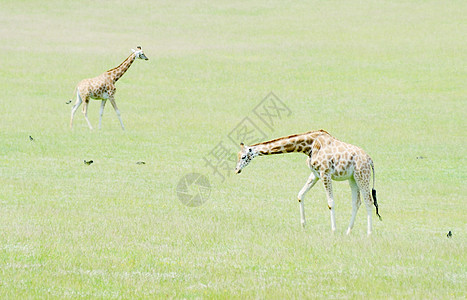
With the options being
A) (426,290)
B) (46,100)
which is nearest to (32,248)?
(426,290)

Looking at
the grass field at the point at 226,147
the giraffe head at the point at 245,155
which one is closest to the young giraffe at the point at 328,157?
the giraffe head at the point at 245,155

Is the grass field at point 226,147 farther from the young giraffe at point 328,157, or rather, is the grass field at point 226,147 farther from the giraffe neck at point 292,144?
the giraffe neck at point 292,144

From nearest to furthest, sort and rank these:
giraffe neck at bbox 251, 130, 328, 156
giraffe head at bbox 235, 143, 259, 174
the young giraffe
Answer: the young giraffe → giraffe neck at bbox 251, 130, 328, 156 → giraffe head at bbox 235, 143, 259, 174

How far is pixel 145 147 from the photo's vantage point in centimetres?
2739

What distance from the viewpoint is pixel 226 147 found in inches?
1111

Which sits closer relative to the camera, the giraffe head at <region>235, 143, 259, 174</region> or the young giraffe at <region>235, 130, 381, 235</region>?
the young giraffe at <region>235, 130, 381, 235</region>

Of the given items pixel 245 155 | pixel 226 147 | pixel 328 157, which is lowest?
pixel 226 147

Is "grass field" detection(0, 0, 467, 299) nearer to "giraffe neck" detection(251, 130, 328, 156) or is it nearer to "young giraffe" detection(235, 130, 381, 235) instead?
"young giraffe" detection(235, 130, 381, 235)

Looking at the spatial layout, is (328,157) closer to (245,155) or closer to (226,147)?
(245,155)

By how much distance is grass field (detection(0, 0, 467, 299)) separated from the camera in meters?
11.5

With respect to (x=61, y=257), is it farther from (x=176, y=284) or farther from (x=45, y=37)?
(x=45, y=37)

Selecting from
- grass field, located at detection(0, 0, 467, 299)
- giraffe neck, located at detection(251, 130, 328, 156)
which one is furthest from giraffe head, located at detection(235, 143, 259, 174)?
grass field, located at detection(0, 0, 467, 299)

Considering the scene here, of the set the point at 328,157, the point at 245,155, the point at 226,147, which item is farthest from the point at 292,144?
the point at 226,147

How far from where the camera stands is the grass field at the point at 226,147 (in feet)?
37.7
